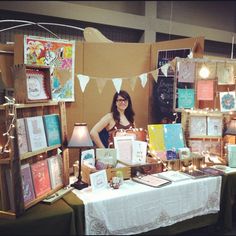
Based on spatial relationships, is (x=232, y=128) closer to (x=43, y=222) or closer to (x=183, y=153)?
(x=183, y=153)

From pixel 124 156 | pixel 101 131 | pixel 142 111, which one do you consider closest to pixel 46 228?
pixel 124 156

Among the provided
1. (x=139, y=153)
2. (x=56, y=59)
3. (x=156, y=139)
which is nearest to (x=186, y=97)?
(x=156, y=139)

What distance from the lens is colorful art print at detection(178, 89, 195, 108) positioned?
286cm

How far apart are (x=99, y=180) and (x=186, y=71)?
1494mm

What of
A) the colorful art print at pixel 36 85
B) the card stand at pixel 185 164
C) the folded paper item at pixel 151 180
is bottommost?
the folded paper item at pixel 151 180

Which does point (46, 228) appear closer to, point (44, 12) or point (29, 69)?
point (29, 69)

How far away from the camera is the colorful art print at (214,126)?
2770 millimetres

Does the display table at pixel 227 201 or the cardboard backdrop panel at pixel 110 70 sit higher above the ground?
the cardboard backdrop panel at pixel 110 70

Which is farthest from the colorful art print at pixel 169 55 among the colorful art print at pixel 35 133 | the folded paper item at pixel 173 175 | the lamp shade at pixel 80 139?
the colorful art print at pixel 35 133

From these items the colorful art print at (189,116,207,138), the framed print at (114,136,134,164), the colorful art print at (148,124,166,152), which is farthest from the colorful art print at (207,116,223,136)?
the framed print at (114,136,134,164)

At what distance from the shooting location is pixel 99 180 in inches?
79.0

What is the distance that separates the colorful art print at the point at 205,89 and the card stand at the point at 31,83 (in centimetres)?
159

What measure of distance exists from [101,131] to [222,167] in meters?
1.31

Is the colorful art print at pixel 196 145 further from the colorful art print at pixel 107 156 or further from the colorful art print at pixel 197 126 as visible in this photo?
the colorful art print at pixel 107 156
